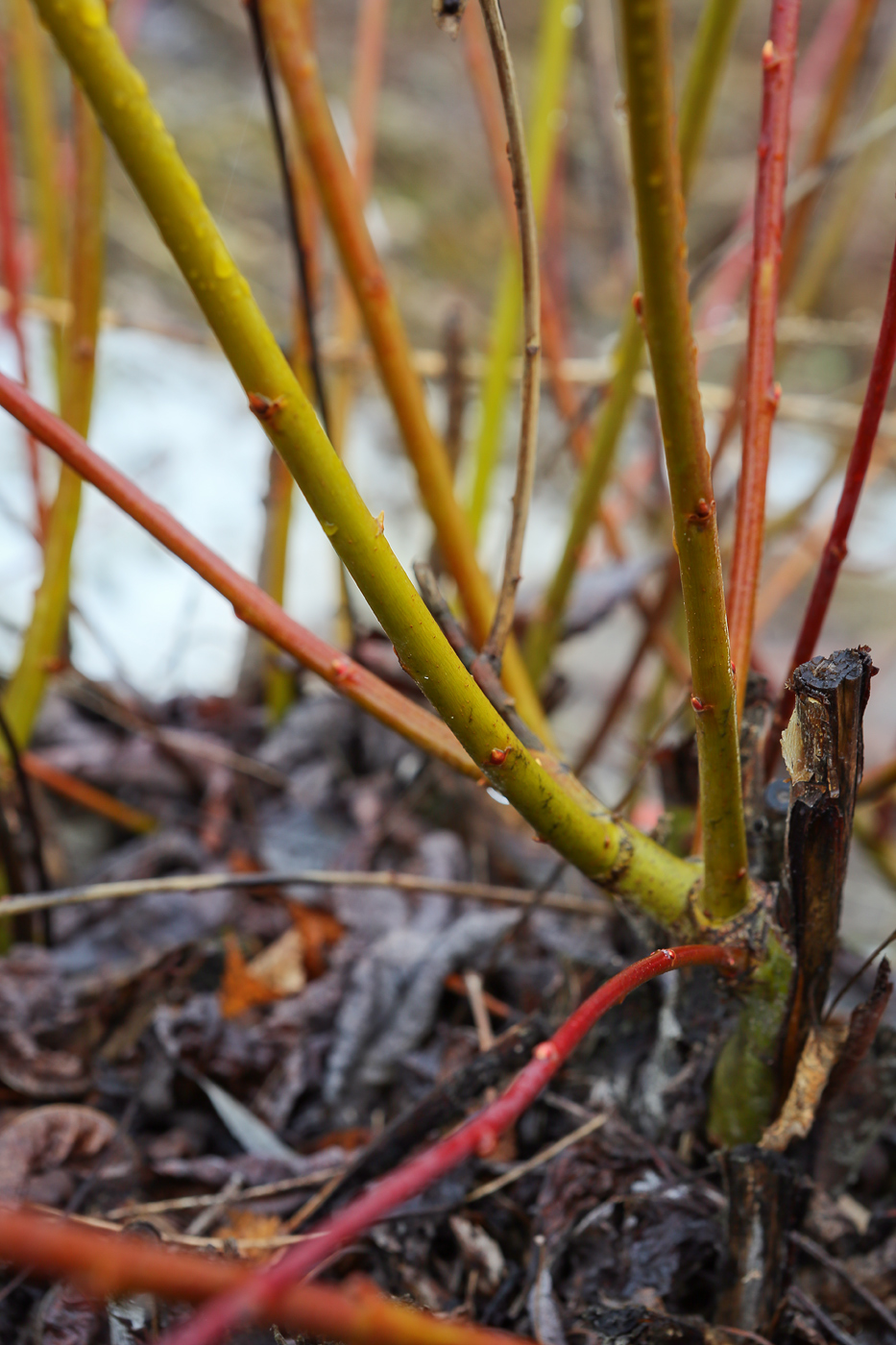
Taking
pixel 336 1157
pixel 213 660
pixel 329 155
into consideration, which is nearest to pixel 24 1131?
pixel 336 1157

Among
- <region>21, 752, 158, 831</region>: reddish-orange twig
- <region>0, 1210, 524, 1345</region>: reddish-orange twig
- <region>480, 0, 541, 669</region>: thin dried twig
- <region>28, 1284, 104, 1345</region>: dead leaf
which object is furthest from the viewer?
<region>21, 752, 158, 831</region>: reddish-orange twig

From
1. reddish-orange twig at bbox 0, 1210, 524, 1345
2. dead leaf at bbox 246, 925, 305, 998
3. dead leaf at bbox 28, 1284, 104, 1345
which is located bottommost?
dead leaf at bbox 28, 1284, 104, 1345

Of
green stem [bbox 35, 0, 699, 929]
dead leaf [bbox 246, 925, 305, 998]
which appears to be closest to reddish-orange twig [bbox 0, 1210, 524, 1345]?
green stem [bbox 35, 0, 699, 929]

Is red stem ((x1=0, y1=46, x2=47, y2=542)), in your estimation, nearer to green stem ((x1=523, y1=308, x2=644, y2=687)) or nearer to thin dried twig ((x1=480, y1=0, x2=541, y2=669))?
green stem ((x1=523, y1=308, x2=644, y2=687))

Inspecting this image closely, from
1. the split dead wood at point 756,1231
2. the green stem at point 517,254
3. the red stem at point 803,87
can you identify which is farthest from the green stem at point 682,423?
the red stem at point 803,87

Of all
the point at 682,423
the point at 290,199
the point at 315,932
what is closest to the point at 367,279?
the point at 290,199

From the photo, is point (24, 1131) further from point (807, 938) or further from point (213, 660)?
point (213, 660)

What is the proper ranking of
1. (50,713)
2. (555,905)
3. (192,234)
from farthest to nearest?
(50,713) → (555,905) → (192,234)

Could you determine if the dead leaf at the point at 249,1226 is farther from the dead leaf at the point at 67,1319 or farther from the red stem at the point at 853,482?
the red stem at the point at 853,482
